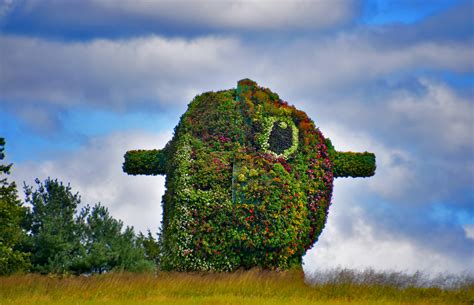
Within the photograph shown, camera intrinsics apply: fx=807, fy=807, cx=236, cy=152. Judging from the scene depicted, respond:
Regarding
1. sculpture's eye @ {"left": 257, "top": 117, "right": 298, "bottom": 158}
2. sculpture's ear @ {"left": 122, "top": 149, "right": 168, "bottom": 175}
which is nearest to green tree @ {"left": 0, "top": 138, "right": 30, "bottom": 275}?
sculpture's ear @ {"left": 122, "top": 149, "right": 168, "bottom": 175}

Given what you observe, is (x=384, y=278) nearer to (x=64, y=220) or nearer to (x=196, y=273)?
(x=196, y=273)

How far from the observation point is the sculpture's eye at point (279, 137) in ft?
76.9

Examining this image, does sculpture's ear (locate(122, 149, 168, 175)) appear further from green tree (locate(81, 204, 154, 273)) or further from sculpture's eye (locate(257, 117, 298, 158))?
sculpture's eye (locate(257, 117, 298, 158))

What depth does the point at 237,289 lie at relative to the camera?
20.4 m

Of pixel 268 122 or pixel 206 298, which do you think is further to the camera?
pixel 268 122

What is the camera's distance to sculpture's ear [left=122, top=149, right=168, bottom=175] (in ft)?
83.9

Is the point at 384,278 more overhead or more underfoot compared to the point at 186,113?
more underfoot

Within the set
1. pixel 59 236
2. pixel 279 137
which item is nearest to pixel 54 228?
pixel 59 236

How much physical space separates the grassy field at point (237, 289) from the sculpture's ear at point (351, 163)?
478 centimetres

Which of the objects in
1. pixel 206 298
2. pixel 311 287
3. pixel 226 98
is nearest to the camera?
pixel 206 298

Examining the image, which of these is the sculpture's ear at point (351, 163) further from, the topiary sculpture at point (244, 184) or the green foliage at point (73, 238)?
the green foliage at point (73, 238)

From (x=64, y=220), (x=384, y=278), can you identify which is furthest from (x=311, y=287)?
(x=64, y=220)

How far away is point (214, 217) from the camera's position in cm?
2248

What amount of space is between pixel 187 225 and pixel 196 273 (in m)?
1.35
